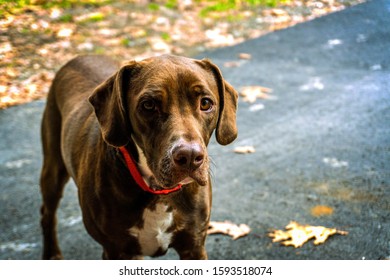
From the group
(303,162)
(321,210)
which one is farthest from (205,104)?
(303,162)

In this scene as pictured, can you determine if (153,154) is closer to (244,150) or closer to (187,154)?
(187,154)

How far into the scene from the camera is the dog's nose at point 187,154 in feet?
9.02

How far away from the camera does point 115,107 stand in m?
3.16

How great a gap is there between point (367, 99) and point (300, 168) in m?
1.17

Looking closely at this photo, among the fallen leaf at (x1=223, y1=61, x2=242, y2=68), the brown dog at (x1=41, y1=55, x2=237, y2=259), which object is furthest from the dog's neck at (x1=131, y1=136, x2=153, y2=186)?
the fallen leaf at (x1=223, y1=61, x2=242, y2=68)

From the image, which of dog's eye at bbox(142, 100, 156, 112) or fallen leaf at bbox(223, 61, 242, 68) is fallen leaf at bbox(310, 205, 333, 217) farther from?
fallen leaf at bbox(223, 61, 242, 68)

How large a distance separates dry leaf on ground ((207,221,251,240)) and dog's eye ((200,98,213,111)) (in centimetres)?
166

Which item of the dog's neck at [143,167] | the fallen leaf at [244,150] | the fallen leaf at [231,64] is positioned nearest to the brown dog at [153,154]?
the dog's neck at [143,167]

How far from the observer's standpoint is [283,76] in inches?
305

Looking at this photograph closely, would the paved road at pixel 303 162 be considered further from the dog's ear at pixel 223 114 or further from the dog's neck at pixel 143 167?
the dog's neck at pixel 143 167

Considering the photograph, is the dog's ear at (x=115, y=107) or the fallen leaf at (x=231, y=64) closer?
the dog's ear at (x=115, y=107)

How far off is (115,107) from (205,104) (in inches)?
20.7

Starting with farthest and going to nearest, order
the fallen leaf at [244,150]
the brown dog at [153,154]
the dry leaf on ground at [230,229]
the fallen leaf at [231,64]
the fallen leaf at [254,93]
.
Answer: the fallen leaf at [231,64], the fallen leaf at [254,93], the fallen leaf at [244,150], the dry leaf on ground at [230,229], the brown dog at [153,154]
